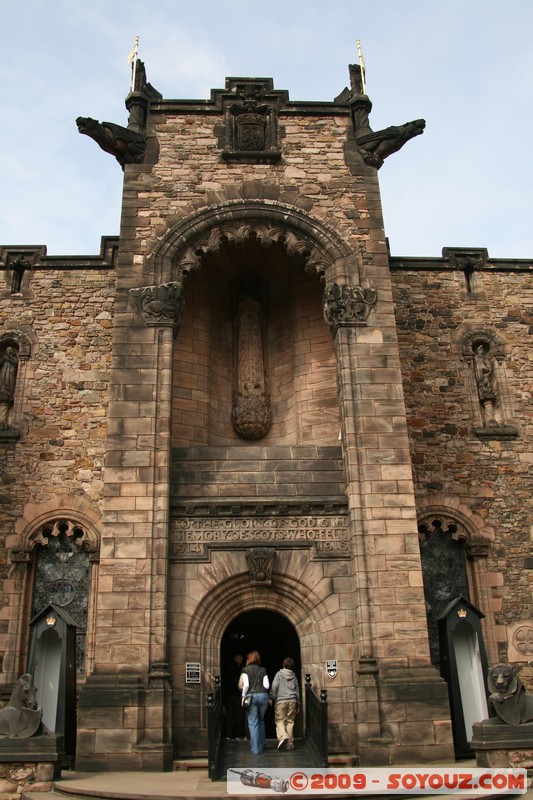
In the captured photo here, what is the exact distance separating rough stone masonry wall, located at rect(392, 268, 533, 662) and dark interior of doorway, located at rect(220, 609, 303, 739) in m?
3.87

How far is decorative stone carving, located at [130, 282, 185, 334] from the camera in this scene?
13.5 metres

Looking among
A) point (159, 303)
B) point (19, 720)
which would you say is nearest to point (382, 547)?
point (159, 303)

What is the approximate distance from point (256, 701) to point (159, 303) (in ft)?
21.8

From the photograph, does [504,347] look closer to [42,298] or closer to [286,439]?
[286,439]

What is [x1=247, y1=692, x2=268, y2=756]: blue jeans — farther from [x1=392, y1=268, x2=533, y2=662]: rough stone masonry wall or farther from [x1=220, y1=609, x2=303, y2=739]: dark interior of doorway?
[x1=392, y1=268, x2=533, y2=662]: rough stone masonry wall

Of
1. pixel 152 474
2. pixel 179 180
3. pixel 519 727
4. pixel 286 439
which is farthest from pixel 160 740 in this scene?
pixel 179 180

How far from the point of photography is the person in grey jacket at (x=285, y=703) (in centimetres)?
1100

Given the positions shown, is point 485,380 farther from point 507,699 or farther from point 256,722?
point 256,722

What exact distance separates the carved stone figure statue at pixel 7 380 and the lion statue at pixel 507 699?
1066 centimetres

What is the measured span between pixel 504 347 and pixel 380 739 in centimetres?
959

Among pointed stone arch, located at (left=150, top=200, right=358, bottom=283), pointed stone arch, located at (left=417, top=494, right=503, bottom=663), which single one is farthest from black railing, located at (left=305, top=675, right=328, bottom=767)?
pointed stone arch, located at (left=150, top=200, right=358, bottom=283)

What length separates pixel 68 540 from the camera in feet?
51.1

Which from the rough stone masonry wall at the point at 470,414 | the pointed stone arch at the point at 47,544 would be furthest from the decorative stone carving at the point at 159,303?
the rough stone masonry wall at the point at 470,414

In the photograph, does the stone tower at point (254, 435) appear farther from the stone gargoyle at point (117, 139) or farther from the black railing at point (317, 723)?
the black railing at point (317, 723)
